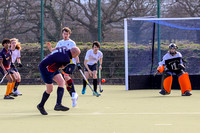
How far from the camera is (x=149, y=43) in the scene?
1312cm

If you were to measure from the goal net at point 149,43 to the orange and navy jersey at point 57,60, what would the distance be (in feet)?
20.3

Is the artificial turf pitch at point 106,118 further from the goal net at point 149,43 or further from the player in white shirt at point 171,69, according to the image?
the goal net at point 149,43

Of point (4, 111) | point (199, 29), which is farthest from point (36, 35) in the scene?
point (4, 111)

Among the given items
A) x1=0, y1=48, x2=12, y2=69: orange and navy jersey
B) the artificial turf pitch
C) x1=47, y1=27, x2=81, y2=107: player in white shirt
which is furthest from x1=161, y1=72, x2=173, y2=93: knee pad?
x1=0, y1=48, x2=12, y2=69: orange and navy jersey

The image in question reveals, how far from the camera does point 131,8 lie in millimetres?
15102

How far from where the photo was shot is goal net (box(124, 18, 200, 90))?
41.9 ft

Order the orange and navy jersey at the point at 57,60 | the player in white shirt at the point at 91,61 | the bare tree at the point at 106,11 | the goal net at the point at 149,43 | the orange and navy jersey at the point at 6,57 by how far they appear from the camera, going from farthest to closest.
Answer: the bare tree at the point at 106,11
the goal net at the point at 149,43
the player in white shirt at the point at 91,61
the orange and navy jersey at the point at 6,57
the orange and navy jersey at the point at 57,60

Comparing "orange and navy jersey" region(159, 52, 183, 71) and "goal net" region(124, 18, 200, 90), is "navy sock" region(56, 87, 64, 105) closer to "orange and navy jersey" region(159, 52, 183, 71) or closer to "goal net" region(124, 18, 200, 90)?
"orange and navy jersey" region(159, 52, 183, 71)

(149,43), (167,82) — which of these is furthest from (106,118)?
(149,43)

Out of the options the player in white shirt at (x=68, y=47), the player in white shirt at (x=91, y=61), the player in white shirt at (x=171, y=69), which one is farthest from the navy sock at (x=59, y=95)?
the player in white shirt at (x=171, y=69)

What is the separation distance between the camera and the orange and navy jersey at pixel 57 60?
6516 millimetres

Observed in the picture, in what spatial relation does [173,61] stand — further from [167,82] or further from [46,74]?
[46,74]

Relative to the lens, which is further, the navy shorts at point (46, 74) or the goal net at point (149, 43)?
the goal net at point (149, 43)

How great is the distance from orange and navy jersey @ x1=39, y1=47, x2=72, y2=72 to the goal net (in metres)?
6.20
